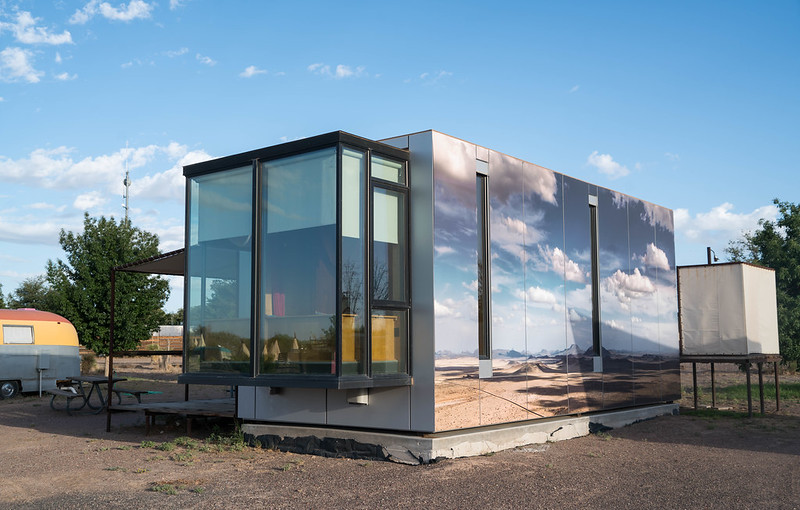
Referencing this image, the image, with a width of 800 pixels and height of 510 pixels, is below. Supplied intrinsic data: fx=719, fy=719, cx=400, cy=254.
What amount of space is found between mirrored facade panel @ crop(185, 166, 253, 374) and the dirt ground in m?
1.31

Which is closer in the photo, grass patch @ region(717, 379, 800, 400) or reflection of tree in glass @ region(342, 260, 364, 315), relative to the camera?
reflection of tree in glass @ region(342, 260, 364, 315)

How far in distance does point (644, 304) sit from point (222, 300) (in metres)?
7.94

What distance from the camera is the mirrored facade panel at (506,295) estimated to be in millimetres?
9453

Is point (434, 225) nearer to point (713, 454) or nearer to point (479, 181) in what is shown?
point (479, 181)

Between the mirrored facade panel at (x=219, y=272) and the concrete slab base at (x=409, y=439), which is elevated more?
the mirrored facade panel at (x=219, y=272)

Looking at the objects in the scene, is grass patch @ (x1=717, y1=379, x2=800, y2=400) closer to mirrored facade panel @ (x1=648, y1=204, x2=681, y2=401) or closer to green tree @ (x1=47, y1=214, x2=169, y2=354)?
mirrored facade panel @ (x1=648, y1=204, x2=681, y2=401)

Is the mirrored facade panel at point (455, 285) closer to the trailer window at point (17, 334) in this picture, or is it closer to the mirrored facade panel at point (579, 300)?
the mirrored facade panel at point (579, 300)

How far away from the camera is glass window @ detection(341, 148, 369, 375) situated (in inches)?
325

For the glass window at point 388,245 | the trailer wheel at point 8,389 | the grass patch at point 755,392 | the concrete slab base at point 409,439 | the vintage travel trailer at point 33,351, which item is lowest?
the grass patch at point 755,392

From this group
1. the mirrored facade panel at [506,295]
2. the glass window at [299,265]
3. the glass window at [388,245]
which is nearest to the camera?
the glass window at [299,265]

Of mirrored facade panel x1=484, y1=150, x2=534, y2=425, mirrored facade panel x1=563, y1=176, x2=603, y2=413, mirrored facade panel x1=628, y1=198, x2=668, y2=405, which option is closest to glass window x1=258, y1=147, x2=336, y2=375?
mirrored facade panel x1=484, y1=150, x2=534, y2=425

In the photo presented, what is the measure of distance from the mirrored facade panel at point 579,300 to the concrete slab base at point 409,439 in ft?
1.74

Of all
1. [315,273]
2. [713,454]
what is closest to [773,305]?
[713,454]

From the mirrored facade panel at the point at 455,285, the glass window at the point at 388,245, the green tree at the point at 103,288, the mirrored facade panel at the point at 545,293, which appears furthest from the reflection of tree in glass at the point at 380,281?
the green tree at the point at 103,288
